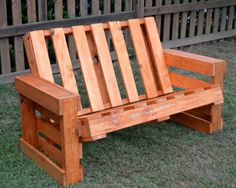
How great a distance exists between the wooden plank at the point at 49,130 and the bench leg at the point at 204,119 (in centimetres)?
130

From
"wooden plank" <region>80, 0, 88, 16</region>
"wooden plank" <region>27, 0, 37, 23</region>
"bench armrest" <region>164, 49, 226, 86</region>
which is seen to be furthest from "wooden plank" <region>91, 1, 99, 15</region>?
"bench armrest" <region>164, 49, 226, 86</region>

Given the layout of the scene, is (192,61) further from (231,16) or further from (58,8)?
(231,16)

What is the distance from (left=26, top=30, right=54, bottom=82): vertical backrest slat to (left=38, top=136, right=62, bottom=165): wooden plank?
1.46 ft

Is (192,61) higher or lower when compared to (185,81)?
higher

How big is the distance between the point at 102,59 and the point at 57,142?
0.83 meters

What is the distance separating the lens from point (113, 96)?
3.50 meters

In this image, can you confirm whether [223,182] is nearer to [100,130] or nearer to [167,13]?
[100,130]

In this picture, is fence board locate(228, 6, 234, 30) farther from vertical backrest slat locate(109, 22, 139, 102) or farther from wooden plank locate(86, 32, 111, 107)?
wooden plank locate(86, 32, 111, 107)

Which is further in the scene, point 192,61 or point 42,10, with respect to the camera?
point 42,10

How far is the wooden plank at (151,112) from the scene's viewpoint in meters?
2.84

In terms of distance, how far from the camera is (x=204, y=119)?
149 inches

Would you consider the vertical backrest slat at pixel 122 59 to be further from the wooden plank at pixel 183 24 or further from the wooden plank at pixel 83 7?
the wooden plank at pixel 183 24

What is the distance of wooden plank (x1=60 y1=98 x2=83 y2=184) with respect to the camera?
2738 mm

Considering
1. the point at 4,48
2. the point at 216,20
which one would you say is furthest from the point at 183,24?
the point at 4,48
